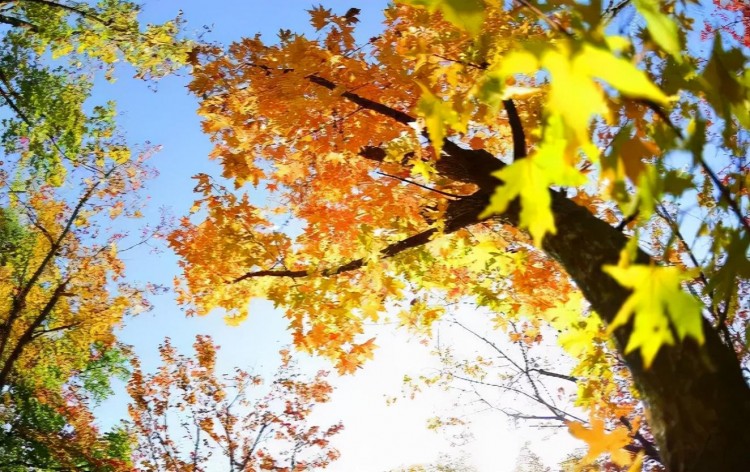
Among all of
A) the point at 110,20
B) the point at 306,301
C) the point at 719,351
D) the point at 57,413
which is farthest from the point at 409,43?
the point at 57,413

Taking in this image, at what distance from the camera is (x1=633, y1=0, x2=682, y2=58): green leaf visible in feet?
2.74

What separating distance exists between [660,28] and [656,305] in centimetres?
47

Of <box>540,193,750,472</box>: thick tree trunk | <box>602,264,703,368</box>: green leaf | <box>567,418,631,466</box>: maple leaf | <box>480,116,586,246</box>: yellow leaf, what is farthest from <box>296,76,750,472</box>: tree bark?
<box>480,116,586,246</box>: yellow leaf

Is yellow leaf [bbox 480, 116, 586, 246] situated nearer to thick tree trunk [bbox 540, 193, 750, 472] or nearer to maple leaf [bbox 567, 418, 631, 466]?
maple leaf [bbox 567, 418, 631, 466]

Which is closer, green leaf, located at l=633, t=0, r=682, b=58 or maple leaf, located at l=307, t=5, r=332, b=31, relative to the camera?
green leaf, located at l=633, t=0, r=682, b=58

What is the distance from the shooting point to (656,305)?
2.70 feet

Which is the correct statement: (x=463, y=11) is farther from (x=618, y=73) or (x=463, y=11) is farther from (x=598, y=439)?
(x=598, y=439)

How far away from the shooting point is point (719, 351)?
1.82 metres

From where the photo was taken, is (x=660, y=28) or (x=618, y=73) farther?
(x=660, y=28)

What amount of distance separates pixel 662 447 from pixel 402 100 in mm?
2979

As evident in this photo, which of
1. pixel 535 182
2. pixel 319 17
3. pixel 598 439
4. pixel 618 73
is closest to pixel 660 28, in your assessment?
pixel 618 73

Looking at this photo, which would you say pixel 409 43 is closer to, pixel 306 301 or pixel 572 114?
pixel 306 301

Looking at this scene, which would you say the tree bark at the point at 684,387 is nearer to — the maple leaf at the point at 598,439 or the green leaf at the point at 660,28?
the maple leaf at the point at 598,439

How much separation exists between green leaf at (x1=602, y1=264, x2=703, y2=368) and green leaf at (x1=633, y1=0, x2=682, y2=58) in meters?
0.38
